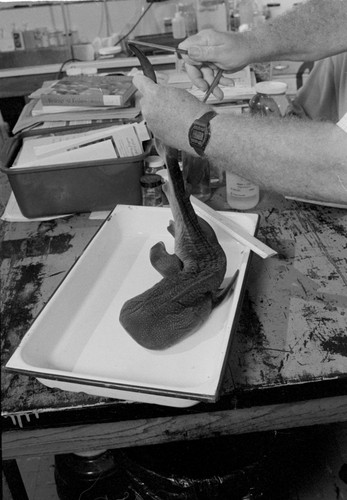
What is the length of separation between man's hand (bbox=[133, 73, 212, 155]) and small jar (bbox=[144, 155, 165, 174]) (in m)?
0.31

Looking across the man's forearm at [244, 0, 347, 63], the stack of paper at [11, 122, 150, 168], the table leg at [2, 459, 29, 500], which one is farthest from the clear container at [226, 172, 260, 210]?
the table leg at [2, 459, 29, 500]

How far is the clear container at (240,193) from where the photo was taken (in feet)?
4.77

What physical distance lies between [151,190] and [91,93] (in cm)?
56

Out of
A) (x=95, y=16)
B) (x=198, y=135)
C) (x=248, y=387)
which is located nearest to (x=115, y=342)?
(x=248, y=387)

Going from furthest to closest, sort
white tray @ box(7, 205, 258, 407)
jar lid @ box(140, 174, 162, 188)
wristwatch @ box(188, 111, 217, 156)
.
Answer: jar lid @ box(140, 174, 162, 188), wristwatch @ box(188, 111, 217, 156), white tray @ box(7, 205, 258, 407)

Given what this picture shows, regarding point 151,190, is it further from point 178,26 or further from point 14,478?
point 178,26

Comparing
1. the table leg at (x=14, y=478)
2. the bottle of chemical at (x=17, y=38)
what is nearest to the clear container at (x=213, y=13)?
the bottle of chemical at (x=17, y=38)

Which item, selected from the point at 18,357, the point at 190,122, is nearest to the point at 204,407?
the point at 18,357

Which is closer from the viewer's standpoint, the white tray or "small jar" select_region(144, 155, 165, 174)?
the white tray

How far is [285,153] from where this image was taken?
100cm

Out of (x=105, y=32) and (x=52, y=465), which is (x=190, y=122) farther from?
(x=105, y=32)

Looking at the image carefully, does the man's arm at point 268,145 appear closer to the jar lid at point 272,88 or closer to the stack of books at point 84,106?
the jar lid at point 272,88

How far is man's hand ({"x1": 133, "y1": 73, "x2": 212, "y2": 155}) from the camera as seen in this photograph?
110 cm

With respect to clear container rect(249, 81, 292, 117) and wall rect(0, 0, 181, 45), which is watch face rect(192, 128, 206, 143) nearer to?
clear container rect(249, 81, 292, 117)
